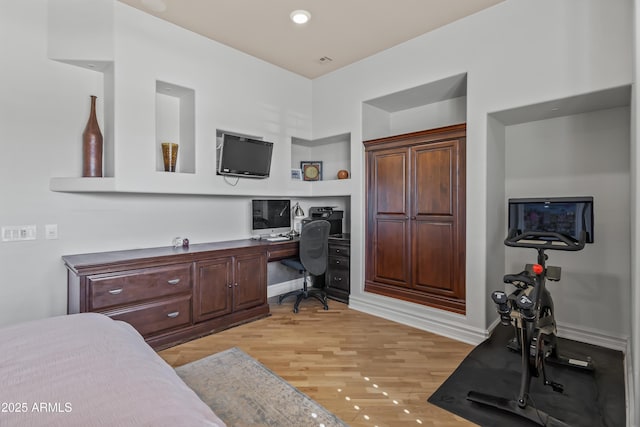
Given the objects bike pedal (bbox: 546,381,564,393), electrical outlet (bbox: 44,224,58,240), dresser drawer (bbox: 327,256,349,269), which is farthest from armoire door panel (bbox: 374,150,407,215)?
electrical outlet (bbox: 44,224,58,240)

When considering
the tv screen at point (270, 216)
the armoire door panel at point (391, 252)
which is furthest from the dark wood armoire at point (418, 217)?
the tv screen at point (270, 216)

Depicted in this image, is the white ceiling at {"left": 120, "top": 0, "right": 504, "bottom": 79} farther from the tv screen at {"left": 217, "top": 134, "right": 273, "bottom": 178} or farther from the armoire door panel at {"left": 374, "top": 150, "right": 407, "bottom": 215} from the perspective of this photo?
the armoire door panel at {"left": 374, "top": 150, "right": 407, "bottom": 215}

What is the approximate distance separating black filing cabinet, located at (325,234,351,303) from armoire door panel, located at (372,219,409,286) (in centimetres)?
47

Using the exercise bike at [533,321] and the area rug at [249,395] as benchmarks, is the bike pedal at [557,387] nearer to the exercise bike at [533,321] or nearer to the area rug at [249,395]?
the exercise bike at [533,321]

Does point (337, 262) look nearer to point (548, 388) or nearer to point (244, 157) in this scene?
point (244, 157)

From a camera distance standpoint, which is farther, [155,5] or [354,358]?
[155,5]

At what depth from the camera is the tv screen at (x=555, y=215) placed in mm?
2514

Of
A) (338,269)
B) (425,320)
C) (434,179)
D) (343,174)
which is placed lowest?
(425,320)

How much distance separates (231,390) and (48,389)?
1.43 metres

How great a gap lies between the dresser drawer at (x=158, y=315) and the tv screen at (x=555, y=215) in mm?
3217

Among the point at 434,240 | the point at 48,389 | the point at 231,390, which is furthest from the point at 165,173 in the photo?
the point at 434,240

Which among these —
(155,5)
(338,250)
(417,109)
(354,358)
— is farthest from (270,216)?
(155,5)

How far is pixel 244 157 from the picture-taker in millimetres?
3762

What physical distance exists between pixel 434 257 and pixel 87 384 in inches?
121
